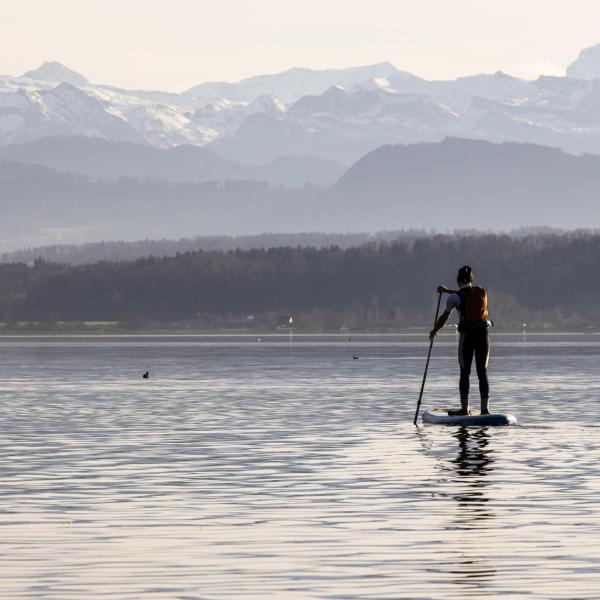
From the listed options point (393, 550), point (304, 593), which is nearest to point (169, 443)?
point (393, 550)

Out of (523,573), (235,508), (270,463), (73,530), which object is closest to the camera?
(523,573)

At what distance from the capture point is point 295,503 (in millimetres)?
29484

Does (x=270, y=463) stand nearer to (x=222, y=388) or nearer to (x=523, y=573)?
(x=523, y=573)

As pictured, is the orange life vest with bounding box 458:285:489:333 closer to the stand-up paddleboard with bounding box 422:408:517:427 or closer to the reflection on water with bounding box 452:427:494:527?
the stand-up paddleboard with bounding box 422:408:517:427

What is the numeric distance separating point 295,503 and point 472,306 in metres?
16.9

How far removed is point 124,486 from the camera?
106ft

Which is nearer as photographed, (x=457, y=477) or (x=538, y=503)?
(x=538, y=503)

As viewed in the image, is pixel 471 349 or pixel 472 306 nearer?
pixel 472 306

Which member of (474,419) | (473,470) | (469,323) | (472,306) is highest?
(472,306)

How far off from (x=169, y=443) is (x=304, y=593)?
23.0 metres

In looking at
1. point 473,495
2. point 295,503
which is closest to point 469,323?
point 473,495

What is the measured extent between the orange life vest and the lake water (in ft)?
8.71

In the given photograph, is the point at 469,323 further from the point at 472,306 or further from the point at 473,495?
the point at 473,495

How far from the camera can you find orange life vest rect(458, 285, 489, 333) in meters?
45.4
